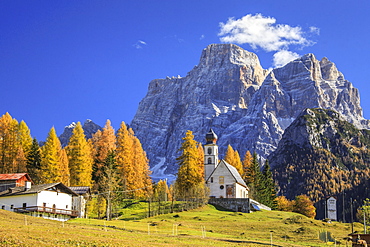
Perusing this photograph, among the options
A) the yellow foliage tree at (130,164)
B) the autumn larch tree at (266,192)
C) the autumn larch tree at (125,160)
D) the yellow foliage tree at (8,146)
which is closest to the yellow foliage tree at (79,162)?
the yellow foliage tree at (130,164)

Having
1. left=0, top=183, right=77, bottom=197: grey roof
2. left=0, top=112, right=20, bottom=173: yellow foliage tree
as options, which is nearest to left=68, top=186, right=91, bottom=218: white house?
left=0, top=183, right=77, bottom=197: grey roof

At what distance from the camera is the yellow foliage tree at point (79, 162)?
3113 inches

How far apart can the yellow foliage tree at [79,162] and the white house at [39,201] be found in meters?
14.6

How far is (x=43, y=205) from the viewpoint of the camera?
6103cm

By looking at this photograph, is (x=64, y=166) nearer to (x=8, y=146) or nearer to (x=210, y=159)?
(x=8, y=146)

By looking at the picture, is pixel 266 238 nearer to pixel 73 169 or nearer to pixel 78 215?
pixel 78 215

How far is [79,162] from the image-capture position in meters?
79.4

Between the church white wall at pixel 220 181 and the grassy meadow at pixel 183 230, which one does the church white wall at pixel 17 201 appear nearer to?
the grassy meadow at pixel 183 230

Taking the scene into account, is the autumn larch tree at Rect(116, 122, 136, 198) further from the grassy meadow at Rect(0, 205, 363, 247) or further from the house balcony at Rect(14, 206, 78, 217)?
the house balcony at Rect(14, 206, 78, 217)

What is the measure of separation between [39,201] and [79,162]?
19661 millimetres

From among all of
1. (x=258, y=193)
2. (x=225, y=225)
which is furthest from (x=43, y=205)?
(x=258, y=193)

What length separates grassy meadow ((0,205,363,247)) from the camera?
36.3 m

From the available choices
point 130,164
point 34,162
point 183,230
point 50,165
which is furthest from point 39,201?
point 130,164

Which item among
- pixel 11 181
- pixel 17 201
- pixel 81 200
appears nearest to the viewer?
pixel 17 201
